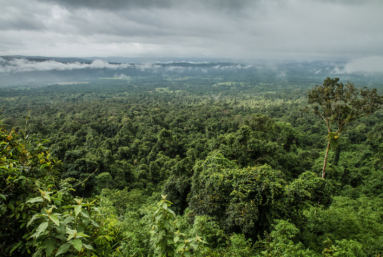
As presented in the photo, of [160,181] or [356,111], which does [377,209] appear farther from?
[160,181]

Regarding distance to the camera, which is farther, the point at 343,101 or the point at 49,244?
the point at 343,101

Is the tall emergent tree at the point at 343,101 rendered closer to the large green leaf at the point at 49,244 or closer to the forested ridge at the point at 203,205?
the forested ridge at the point at 203,205

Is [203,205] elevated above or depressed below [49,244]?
below

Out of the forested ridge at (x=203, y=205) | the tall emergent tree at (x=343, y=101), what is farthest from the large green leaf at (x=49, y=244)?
the tall emergent tree at (x=343, y=101)

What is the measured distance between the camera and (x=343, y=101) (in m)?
11.7

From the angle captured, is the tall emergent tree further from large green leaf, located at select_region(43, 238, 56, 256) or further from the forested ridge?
large green leaf, located at select_region(43, 238, 56, 256)

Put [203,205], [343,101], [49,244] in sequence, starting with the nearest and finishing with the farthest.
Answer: [49,244] < [203,205] < [343,101]

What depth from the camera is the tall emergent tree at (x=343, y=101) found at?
34.9 ft

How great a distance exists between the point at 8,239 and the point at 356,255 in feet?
25.5

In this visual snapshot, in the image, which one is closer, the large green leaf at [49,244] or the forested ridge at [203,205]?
the large green leaf at [49,244]

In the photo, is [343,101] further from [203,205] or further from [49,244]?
[49,244]

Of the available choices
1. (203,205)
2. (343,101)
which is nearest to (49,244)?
(203,205)

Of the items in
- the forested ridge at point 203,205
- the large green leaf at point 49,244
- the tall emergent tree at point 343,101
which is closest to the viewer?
the large green leaf at point 49,244

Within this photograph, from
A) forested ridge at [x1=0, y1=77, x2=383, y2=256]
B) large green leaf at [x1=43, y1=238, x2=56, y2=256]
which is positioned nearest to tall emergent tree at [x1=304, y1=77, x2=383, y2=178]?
forested ridge at [x1=0, y1=77, x2=383, y2=256]
